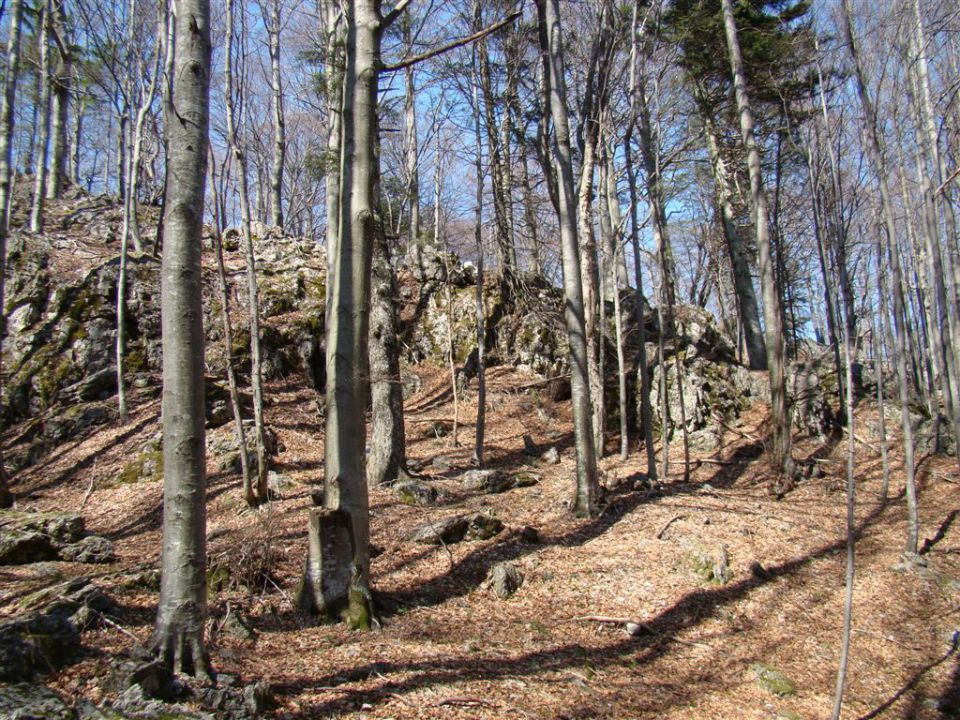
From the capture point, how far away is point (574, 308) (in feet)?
27.9

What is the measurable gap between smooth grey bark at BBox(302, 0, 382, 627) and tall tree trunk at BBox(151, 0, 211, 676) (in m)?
1.75

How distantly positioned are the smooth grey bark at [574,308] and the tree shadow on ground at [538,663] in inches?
83.8

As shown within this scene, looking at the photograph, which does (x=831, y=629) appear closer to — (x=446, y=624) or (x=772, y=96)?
(x=446, y=624)

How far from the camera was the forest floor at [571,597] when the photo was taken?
4.48 m

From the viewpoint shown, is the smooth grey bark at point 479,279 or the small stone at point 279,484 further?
the smooth grey bark at point 479,279

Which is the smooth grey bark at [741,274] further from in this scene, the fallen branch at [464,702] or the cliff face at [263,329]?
the fallen branch at [464,702]

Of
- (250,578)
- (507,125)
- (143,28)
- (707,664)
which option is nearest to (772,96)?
(507,125)

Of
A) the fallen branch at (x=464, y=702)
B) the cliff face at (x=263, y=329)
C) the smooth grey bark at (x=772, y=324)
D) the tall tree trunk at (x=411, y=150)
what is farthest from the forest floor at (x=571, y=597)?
the tall tree trunk at (x=411, y=150)

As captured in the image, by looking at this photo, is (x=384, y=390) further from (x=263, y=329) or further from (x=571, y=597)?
(x=263, y=329)

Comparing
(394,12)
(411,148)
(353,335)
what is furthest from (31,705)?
(411,148)

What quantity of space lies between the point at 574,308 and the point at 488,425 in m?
5.97

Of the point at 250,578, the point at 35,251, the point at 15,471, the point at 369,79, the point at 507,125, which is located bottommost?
the point at 250,578

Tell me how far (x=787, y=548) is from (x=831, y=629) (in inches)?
63.3

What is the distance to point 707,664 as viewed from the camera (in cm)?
560
